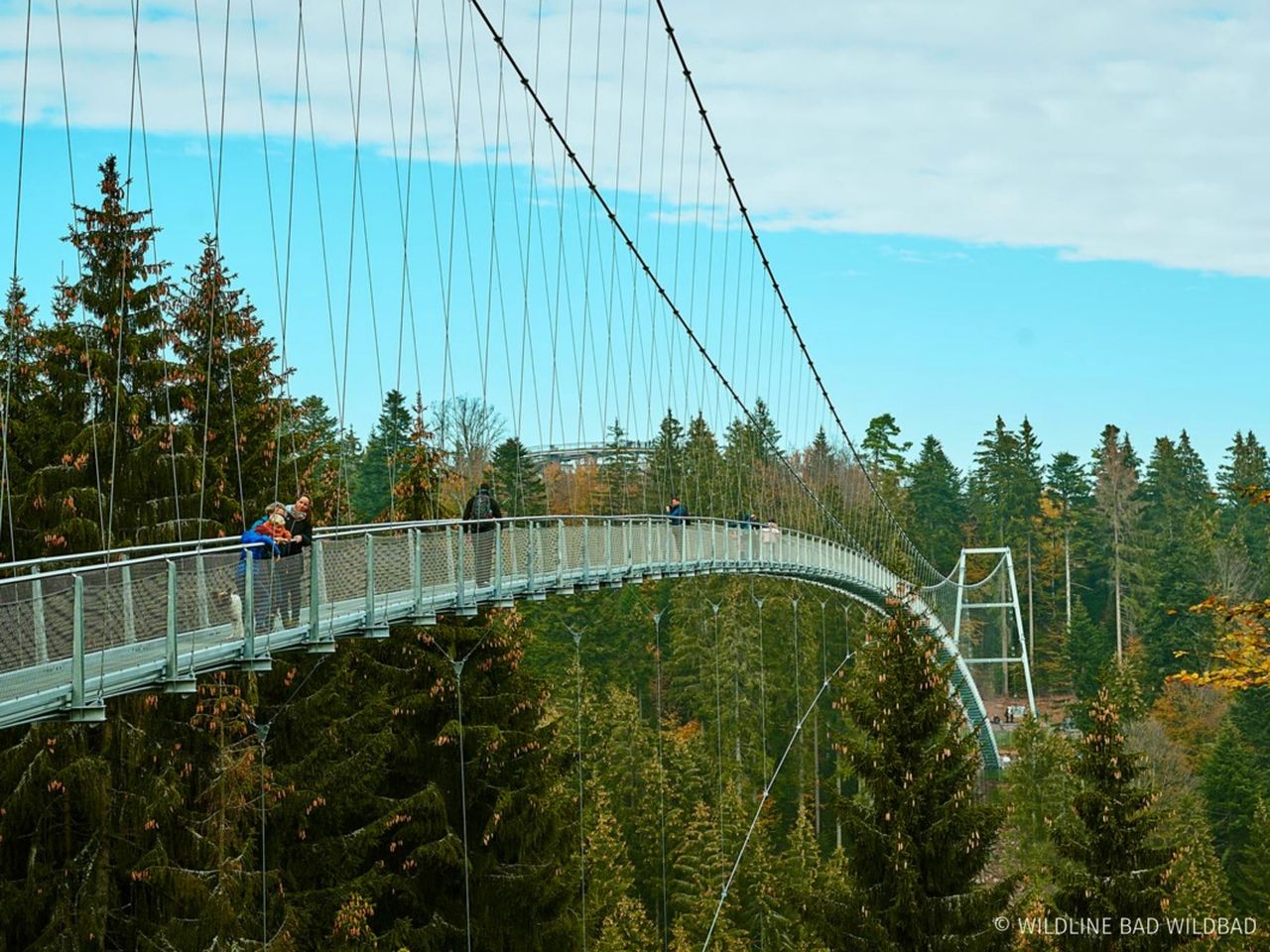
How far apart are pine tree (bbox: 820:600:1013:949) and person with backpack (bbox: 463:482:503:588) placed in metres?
6.78

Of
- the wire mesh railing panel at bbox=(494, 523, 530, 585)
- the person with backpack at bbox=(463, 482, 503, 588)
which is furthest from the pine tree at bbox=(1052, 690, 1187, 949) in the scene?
the person with backpack at bbox=(463, 482, 503, 588)

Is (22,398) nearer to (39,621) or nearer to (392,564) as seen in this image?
(392,564)

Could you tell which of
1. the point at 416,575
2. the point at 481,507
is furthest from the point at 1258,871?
the point at 416,575

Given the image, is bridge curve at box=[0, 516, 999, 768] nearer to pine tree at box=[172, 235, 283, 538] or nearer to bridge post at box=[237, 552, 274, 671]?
bridge post at box=[237, 552, 274, 671]

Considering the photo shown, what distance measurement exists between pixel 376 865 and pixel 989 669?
2470 inches

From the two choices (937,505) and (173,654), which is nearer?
(173,654)

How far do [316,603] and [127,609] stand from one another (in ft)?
8.59

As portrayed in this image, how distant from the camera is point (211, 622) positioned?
12961mm

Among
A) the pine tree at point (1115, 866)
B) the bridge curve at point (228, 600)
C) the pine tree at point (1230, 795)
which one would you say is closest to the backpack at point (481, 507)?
the bridge curve at point (228, 600)

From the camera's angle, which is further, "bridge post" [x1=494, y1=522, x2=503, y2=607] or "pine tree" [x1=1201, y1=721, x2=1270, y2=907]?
"pine tree" [x1=1201, y1=721, x2=1270, y2=907]

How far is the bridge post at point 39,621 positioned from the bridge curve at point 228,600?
0.03ft

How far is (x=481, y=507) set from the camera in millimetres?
19281

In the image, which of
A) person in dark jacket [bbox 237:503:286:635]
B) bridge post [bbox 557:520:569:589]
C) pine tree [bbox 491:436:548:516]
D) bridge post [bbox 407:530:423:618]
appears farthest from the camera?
pine tree [bbox 491:436:548:516]

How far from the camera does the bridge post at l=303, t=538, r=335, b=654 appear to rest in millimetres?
14371
